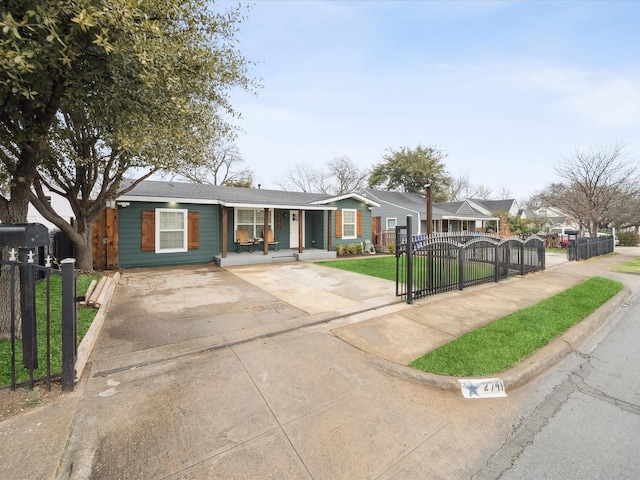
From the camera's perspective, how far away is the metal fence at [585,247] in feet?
47.9

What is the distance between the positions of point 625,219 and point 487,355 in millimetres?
28858

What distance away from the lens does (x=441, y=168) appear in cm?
3347

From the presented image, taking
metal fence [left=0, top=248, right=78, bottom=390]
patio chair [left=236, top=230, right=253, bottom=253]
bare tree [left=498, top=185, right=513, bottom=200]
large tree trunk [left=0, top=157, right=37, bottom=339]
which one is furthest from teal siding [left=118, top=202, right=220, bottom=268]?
bare tree [left=498, top=185, right=513, bottom=200]

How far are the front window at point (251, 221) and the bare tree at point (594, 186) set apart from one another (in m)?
20.6

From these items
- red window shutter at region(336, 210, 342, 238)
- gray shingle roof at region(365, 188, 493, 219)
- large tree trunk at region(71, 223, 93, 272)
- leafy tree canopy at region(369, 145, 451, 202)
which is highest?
leafy tree canopy at region(369, 145, 451, 202)

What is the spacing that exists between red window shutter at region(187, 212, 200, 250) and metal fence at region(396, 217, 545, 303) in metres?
8.36

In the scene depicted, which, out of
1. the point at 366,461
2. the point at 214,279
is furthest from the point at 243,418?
the point at 214,279

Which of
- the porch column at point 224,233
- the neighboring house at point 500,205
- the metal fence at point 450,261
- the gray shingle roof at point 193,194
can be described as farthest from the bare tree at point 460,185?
the porch column at point 224,233

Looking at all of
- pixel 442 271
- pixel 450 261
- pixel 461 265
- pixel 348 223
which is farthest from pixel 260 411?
pixel 348 223

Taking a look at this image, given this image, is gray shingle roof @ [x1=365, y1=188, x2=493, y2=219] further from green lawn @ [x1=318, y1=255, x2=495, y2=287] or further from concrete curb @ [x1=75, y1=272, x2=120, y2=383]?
concrete curb @ [x1=75, y1=272, x2=120, y2=383]

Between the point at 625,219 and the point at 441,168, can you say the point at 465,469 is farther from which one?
the point at 441,168

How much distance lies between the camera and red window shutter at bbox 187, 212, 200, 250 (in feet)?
37.6

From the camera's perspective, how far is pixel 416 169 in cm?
3288

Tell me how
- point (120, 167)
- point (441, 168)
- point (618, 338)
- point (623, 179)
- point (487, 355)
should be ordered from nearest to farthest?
point (487, 355) → point (618, 338) → point (120, 167) → point (623, 179) → point (441, 168)
